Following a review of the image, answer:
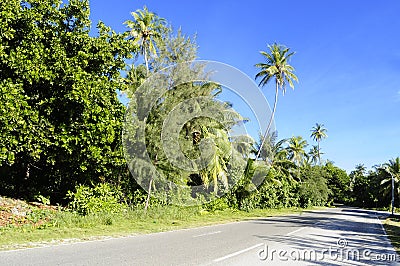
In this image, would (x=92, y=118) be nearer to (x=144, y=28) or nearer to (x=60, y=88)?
(x=60, y=88)

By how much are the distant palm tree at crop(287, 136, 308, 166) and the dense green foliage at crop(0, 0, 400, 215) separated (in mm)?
27661

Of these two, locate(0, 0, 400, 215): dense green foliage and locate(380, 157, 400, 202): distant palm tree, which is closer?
locate(0, 0, 400, 215): dense green foliage

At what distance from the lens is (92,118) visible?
14.4 m

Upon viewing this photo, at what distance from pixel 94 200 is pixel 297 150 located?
1679 inches

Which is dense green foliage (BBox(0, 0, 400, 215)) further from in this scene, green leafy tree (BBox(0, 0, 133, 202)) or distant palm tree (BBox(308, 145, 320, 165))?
distant palm tree (BBox(308, 145, 320, 165))

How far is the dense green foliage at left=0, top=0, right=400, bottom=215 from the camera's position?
44.3 ft

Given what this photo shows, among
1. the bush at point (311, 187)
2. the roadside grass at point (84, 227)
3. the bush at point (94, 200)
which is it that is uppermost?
the bush at point (311, 187)

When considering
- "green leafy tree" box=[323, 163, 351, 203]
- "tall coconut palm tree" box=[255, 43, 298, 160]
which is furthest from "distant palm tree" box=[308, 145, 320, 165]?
"tall coconut palm tree" box=[255, 43, 298, 160]

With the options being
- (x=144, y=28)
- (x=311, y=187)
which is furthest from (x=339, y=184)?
(x=144, y=28)

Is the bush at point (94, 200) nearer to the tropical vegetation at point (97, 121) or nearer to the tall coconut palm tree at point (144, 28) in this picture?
the tropical vegetation at point (97, 121)

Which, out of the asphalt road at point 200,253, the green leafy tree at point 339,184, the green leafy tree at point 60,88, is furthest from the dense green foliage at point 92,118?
the green leafy tree at point 339,184

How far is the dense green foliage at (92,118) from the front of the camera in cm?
1351

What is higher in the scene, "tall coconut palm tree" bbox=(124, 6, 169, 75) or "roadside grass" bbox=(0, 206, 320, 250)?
"tall coconut palm tree" bbox=(124, 6, 169, 75)

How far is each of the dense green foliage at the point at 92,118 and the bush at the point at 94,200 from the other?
0.05 m
